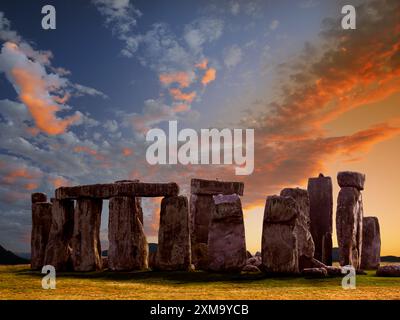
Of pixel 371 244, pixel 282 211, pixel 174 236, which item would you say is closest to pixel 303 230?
pixel 282 211

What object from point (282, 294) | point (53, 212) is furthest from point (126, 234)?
point (282, 294)

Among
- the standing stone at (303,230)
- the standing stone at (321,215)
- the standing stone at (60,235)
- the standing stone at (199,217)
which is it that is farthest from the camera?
the standing stone at (199,217)

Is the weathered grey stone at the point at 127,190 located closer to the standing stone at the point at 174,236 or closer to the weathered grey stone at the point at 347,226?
the standing stone at the point at 174,236

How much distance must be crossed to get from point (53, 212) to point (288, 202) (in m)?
8.02

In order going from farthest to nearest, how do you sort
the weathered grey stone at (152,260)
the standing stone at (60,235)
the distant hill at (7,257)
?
the distant hill at (7,257) → the standing stone at (60,235) → the weathered grey stone at (152,260)

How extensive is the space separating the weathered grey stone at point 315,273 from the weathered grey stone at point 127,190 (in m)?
4.45

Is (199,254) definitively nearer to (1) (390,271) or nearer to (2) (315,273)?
(2) (315,273)

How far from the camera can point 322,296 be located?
10.7 meters

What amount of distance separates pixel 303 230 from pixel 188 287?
4.75 m

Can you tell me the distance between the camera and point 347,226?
58.5ft

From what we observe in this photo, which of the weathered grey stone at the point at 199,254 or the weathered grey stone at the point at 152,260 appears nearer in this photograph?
the weathered grey stone at the point at 152,260

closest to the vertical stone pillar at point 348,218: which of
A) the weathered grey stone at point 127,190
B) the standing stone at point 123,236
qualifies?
the weathered grey stone at point 127,190

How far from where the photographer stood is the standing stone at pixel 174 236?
16.6m
